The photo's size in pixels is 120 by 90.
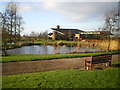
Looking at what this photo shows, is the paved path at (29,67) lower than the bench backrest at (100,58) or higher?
lower

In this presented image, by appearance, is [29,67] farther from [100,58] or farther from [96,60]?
[100,58]

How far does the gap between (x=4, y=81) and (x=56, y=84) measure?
217 centimetres

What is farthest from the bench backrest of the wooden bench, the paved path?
the paved path

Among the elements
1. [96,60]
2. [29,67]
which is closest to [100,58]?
[96,60]

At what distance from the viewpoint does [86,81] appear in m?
4.95

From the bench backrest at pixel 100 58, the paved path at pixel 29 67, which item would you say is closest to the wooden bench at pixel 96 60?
the bench backrest at pixel 100 58

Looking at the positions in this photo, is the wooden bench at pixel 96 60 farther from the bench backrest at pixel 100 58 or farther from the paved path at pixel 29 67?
the paved path at pixel 29 67

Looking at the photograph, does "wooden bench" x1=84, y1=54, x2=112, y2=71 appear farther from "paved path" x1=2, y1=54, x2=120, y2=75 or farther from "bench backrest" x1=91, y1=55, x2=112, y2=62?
"paved path" x1=2, y1=54, x2=120, y2=75

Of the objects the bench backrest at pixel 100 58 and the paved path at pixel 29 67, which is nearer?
the paved path at pixel 29 67

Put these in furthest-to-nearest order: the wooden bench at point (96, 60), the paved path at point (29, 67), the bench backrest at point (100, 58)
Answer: the bench backrest at point (100, 58), the wooden bench at point (96, 60), the paved path at point (29, 67)

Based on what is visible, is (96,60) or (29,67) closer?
(96,60)

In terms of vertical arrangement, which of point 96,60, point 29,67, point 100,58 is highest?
point 100,58

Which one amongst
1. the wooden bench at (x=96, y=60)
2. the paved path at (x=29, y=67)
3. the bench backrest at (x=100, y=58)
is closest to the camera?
the paved path at (x=29, y=67)

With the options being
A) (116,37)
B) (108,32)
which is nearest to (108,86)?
(108,32)
